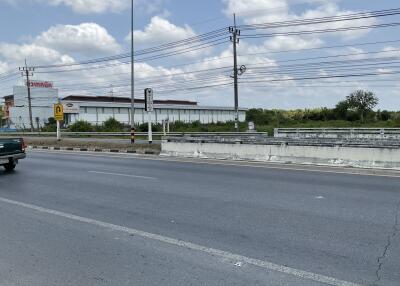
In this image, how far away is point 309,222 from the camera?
7312 mm

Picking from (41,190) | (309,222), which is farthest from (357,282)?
(41,190)

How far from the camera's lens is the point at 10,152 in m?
16.8

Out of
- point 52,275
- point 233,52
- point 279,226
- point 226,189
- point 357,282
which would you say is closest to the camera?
point 357,282

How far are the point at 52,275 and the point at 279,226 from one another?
3551 mm

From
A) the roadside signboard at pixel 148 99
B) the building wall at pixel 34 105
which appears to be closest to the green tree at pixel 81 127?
the roadside signboard at pixel 148 99

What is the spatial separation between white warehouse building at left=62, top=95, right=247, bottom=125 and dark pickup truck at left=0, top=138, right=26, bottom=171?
2412 inches

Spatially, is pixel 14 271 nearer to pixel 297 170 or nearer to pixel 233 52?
pixel 297 170

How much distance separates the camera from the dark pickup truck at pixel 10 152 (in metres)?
16.6

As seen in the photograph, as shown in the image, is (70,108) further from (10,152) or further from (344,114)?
(10,152)

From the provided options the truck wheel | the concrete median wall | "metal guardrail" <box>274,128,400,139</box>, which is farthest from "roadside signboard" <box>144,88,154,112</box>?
the truck wheel

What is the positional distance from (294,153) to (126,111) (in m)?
87.5

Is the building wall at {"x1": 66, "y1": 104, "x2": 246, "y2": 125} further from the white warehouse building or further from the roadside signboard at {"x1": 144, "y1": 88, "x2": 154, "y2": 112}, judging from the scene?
the roadside signboard at {"x1": 144, "y1": 88, "x2": 154, "y2": 112}

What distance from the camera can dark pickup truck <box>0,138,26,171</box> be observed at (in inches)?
652

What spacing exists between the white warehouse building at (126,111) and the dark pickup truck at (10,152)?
61253 mm
